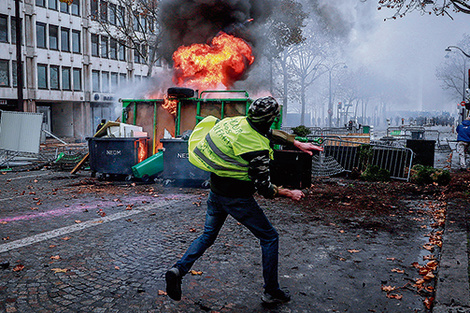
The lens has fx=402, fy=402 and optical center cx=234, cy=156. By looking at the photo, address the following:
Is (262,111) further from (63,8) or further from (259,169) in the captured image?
(63,8)

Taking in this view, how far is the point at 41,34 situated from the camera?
115 ft

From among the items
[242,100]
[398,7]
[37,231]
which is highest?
[398,7]

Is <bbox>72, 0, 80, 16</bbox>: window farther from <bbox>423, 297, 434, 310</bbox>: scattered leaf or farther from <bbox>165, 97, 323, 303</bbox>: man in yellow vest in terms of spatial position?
<bbox>423, 297, 434, 310</bbox>: scattered leaf

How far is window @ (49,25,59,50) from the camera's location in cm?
3594

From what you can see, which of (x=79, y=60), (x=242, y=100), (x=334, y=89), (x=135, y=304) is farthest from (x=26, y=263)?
(x=334, y=89)

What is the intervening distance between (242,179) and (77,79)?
128 ft

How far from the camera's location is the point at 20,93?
20.4 metres

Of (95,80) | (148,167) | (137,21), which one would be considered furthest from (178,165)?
(95,80)

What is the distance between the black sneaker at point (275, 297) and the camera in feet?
11.6

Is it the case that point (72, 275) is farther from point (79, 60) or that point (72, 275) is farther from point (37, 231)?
point (79, 60)

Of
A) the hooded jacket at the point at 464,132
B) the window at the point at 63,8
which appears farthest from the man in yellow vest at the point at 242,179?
the window at the point at 63,8

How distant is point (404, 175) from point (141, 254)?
8.72 m

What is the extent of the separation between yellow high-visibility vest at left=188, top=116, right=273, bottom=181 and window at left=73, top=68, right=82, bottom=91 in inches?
1515

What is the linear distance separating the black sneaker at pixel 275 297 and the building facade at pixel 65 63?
30736mm
